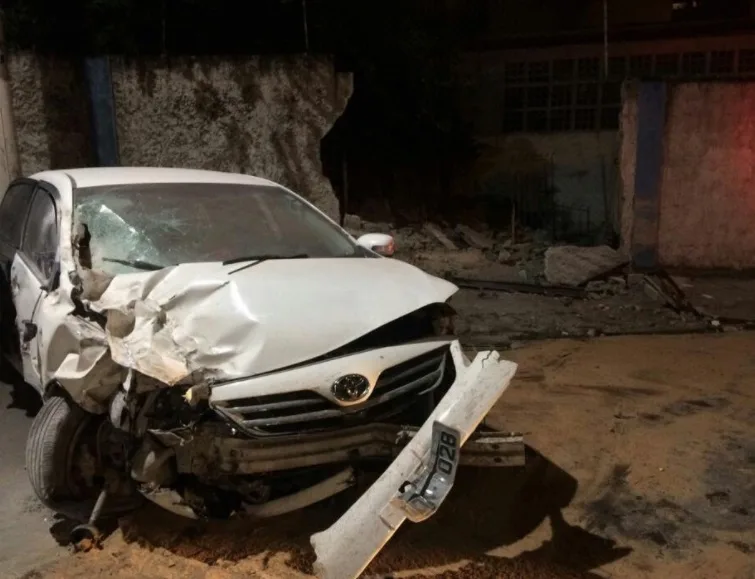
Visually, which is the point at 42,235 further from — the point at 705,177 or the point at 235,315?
the point at 705,177

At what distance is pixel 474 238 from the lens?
452 inches

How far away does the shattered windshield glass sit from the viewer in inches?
153

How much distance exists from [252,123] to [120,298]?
6.20 meters

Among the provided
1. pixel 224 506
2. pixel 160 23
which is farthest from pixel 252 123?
pixel 224 506

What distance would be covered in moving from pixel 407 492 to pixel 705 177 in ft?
24.6

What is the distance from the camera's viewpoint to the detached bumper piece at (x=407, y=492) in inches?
109

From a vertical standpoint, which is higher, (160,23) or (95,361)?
(160,23)

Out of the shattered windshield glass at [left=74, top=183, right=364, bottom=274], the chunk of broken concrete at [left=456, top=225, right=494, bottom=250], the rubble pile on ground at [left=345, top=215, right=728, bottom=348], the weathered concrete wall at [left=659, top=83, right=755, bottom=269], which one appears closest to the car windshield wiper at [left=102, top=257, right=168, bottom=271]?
the shattered windshield glass at [left=74, top=183, right=364, bottom=274]

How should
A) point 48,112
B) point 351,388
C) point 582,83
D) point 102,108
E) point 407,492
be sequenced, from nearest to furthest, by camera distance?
point 407,492 < point 351,388 < point 48,112 < point 102,108 < point 582,83

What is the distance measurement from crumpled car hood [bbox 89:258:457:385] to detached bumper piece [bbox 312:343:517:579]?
0.57 m

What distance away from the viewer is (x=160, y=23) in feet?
33.2

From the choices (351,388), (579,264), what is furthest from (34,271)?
(579,264)

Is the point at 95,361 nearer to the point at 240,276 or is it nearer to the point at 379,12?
the point at 240,276

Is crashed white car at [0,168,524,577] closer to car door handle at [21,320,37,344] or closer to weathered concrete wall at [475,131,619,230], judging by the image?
car door handle at [21,320,37,344]
